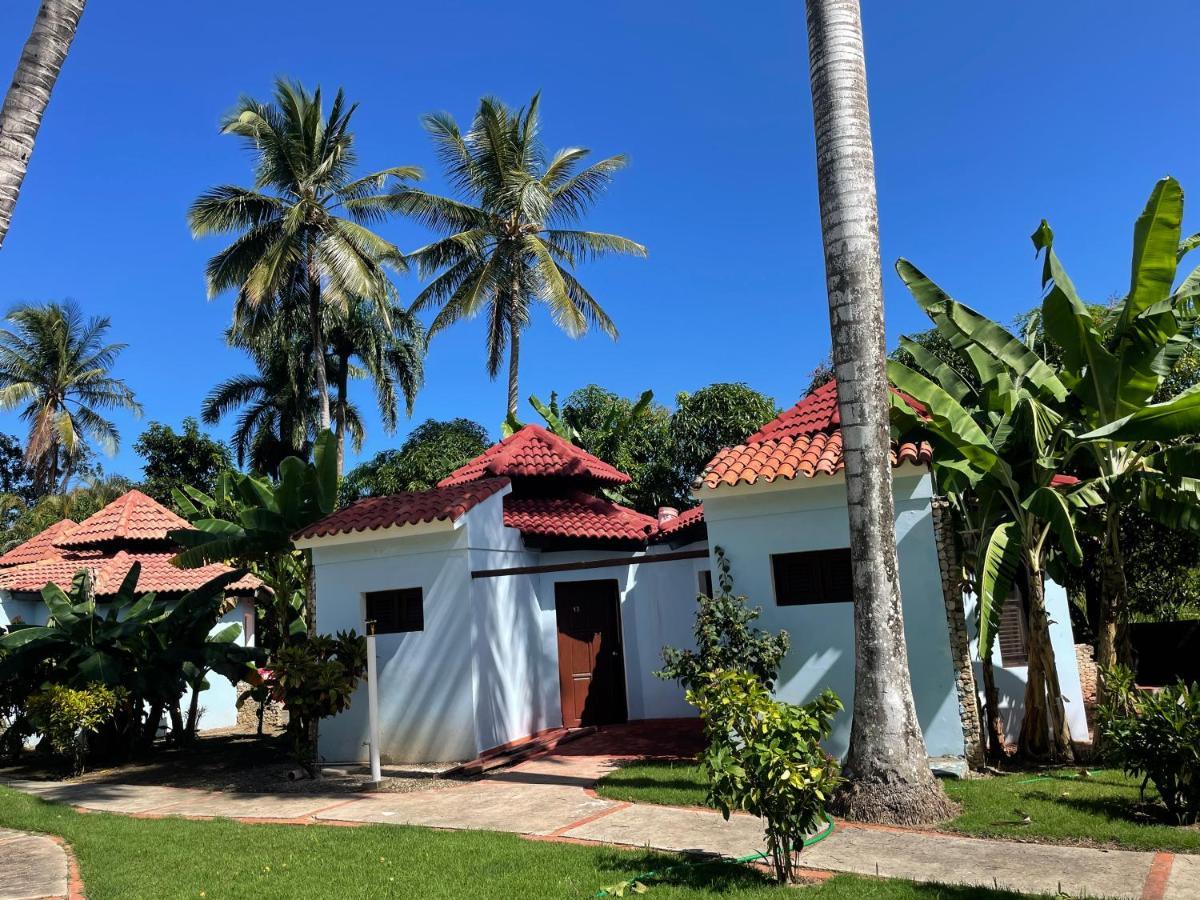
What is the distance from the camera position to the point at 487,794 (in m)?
10.2

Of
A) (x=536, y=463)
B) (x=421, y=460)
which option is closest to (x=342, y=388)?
(x=421, y=460)

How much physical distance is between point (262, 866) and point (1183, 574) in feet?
68.1

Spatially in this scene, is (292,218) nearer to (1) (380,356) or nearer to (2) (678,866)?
(1) (380,356)

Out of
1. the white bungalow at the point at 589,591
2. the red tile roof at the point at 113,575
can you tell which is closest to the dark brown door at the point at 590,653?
the white bungalow at the point at 589,591

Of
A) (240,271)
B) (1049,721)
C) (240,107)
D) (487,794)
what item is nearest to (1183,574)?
(1049,721)

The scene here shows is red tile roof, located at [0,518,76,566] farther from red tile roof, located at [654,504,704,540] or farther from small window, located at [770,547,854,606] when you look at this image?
small window, located at [770,547,854,606]

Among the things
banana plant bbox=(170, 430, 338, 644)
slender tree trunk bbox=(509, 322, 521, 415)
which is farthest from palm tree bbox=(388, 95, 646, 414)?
banana plant bbox=(170, 430, 338, 644)

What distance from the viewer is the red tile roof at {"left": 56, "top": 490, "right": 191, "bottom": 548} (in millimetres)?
20766

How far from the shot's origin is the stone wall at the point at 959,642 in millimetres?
9742

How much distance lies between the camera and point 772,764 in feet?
19.1

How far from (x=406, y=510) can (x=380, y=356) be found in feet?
73.7

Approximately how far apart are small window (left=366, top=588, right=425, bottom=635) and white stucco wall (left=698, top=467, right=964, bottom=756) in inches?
182

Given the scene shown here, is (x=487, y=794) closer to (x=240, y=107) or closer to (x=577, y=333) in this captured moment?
(x=577, y=333)

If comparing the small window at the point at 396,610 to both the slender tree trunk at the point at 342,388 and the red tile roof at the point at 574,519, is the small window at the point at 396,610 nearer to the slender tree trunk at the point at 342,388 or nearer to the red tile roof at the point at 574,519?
the red tile roof at the point at 574,519
